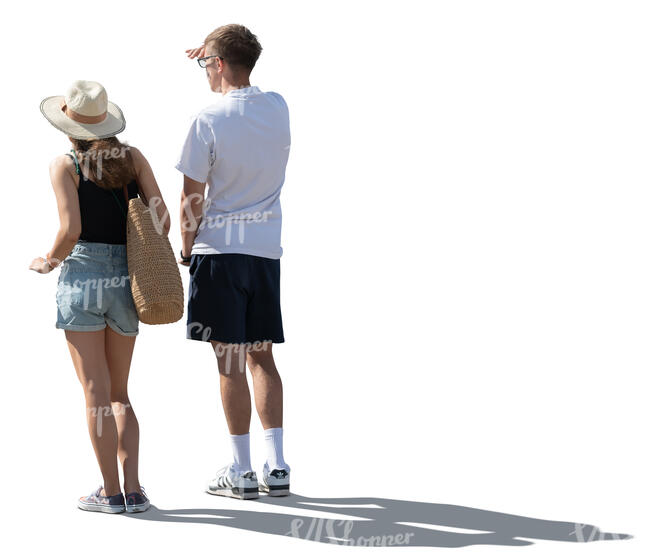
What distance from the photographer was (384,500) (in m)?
8.18

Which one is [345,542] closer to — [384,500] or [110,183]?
[384,500]

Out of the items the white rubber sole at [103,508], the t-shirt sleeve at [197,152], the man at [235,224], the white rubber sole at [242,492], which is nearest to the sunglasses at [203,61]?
the man at [235,224]

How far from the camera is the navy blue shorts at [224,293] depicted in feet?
26.3

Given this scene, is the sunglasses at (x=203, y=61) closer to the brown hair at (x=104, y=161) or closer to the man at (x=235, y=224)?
the man at (x=235, y=224)

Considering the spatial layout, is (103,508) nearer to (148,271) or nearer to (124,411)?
(124,411)

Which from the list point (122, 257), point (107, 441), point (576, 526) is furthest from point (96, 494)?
point (576, 526)

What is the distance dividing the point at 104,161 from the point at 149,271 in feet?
2.35

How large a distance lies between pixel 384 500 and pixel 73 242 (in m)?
2.62

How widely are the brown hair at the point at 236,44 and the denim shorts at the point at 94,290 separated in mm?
1475

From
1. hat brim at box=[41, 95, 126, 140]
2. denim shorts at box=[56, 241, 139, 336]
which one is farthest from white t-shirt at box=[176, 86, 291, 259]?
denim shorts at box=[56, 241, 139, 336]

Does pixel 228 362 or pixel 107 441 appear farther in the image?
pixel 228 362

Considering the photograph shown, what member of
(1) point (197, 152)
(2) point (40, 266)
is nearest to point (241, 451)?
(2) point (40, 266)

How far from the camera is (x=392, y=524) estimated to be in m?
7.56

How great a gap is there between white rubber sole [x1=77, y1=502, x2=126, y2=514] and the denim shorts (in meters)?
Answer: 1.08
